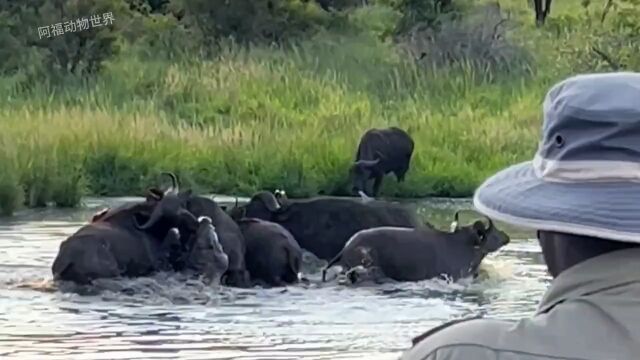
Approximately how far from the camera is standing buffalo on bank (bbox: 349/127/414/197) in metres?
20.3

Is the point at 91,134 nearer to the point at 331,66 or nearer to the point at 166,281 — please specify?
the point at 166,281

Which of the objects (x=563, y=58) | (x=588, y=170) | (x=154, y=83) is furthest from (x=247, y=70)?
(x=588, y=170)

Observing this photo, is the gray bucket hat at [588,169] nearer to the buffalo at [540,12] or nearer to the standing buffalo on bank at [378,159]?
A: the standing buffalo on bank at [378,159]

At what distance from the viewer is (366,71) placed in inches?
1280

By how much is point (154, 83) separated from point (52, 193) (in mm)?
11223

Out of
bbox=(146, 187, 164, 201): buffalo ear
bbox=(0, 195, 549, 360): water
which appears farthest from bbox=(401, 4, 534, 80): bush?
bbox=(146, 187, 164, 201): buffalo ear

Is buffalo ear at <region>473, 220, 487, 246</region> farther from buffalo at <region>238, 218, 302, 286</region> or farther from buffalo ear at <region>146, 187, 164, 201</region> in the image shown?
buffalo ear at <region>146, 187, 164, 201</region>

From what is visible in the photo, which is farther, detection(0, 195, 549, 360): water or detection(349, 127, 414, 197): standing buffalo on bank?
detection(349, 127, 414, 197): standing buffalo on bank

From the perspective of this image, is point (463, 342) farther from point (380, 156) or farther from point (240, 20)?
point (240, 20)

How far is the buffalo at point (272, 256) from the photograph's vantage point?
12.8 metres

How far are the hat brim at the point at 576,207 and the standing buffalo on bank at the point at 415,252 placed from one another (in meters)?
10.2

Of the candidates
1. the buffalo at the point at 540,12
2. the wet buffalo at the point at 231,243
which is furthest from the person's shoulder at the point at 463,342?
the buffalo at the point at 540,12

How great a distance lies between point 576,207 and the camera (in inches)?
98.5

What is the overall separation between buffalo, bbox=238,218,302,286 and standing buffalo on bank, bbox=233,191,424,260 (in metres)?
1.22
